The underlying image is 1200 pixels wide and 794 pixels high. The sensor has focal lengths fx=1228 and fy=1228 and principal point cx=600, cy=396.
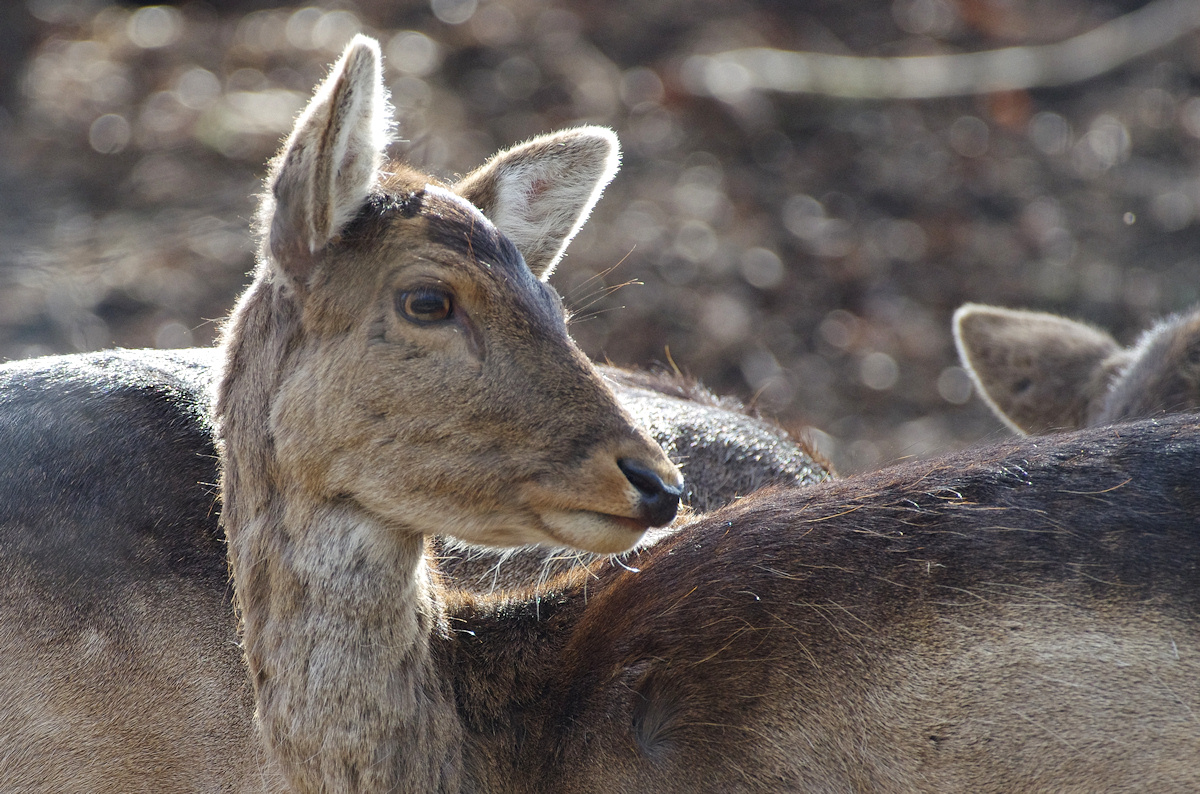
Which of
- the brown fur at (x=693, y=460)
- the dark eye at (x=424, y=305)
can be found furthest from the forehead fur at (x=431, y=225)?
the brown fur at (x=693, y=460)

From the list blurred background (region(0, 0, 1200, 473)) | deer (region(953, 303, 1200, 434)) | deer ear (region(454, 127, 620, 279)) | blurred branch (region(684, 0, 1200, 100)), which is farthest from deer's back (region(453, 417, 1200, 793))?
blurred branch (region(684, 0, 1200, 100))

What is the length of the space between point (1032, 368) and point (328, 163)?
159 inches

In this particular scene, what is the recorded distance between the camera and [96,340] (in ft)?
25.6

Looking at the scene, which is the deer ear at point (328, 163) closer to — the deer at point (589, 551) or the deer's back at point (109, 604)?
the deer at point (589, 551)

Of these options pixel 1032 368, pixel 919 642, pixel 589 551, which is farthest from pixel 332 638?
pixel 1032 368

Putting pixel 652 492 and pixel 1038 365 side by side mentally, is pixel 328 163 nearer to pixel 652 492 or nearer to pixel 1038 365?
pixel 652 492

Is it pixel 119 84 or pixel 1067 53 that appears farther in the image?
pixel 1067 53

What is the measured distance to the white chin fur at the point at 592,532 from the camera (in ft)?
10.2

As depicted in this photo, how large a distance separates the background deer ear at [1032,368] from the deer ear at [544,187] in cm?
272

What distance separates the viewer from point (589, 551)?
315 centimetres

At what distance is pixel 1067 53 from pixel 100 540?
35.6 feet

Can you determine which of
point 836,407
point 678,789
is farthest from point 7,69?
point 678,789

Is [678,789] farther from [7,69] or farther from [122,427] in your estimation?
[7,69]

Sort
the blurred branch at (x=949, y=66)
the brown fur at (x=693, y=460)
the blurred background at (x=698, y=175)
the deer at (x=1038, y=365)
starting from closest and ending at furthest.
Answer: the brown fur at (x=693, y=460) < the deer at (x=1038, y=365) < the blurred background at (x=698, y=175) < the blurred branch at (x=949, y=66)
